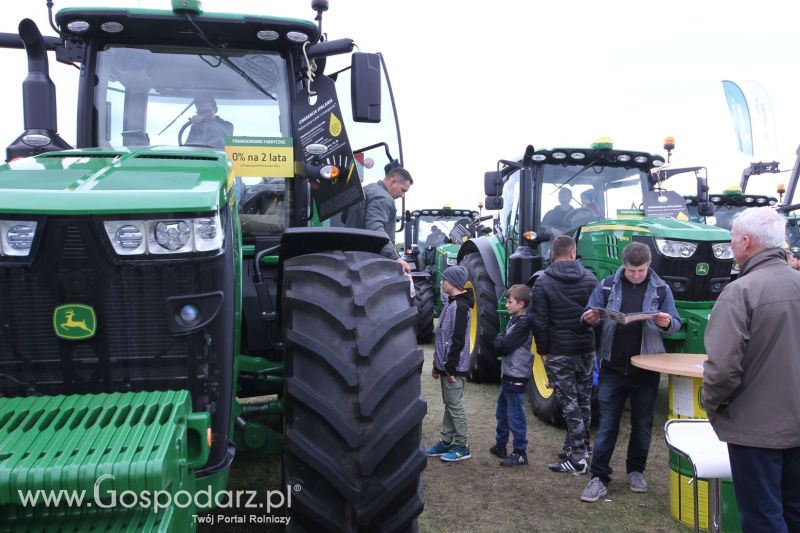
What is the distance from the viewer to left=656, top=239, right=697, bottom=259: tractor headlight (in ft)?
21.4

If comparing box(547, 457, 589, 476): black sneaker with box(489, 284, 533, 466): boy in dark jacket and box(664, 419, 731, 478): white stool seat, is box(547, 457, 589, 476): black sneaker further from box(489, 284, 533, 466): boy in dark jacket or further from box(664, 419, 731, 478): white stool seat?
box(664, 419, 731, 478): white stool seat

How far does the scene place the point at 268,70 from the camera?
3.78 m

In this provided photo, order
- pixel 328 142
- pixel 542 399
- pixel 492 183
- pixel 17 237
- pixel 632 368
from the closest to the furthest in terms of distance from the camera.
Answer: pixel 17 237
pixel 328 142
pixel 632 368
pixel 542 399
pixel 492 183

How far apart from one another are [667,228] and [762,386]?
13.3 ft

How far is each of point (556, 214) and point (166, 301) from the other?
19.3 feet

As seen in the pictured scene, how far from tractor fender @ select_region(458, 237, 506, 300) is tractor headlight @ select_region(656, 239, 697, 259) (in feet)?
6.16

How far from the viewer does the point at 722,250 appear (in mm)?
6629

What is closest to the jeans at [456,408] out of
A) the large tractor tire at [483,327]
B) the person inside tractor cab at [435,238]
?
the large tractor tire at [483,327]

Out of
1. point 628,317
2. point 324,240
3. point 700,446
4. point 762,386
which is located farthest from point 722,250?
point 324,240

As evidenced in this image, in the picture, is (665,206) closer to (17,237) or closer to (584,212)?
(584,212)

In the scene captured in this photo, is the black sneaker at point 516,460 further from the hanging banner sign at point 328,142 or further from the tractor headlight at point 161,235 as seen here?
the tractor headlight at point 161,235

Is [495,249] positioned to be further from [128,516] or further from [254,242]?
[128,516]

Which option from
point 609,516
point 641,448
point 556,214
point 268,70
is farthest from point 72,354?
point 556,214

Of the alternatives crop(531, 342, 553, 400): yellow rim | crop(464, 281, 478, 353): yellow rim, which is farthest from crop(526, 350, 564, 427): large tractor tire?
crop(464, 281, 478, 353): yellow rim
